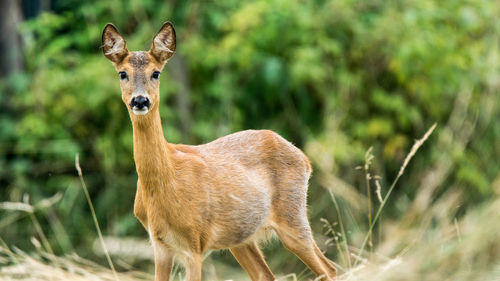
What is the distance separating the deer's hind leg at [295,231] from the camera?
4.23m

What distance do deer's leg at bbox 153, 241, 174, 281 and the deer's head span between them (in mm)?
728

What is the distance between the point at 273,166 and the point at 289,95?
480 centimetres

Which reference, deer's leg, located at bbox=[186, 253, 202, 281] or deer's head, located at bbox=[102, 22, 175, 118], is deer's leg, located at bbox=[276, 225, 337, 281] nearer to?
deer's leg, located at bbox=[186, 253, 202, 281]

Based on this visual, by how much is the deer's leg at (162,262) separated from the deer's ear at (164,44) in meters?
0.98

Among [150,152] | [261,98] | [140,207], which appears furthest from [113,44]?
[261,98]

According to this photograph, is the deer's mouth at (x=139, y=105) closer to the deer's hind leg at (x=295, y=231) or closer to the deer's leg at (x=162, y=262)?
the deer's leg at (x=162, y=262)

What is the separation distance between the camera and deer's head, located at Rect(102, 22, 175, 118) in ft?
11.6

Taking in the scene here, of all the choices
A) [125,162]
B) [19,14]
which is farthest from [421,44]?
[19,14]

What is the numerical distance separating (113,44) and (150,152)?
1.87 ft

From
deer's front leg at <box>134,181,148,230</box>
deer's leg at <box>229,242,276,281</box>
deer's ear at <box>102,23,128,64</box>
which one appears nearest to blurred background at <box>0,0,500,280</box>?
deer's leg at <box>229,242,276,281</box>

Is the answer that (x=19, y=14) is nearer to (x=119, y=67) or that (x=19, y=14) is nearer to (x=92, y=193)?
(x=92, y=193)

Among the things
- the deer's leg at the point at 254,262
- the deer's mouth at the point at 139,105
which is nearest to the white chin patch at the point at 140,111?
the deer's mouth at the point at 139,105

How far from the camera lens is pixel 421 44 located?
27.7 ft

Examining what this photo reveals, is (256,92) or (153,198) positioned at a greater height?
(153,198)
